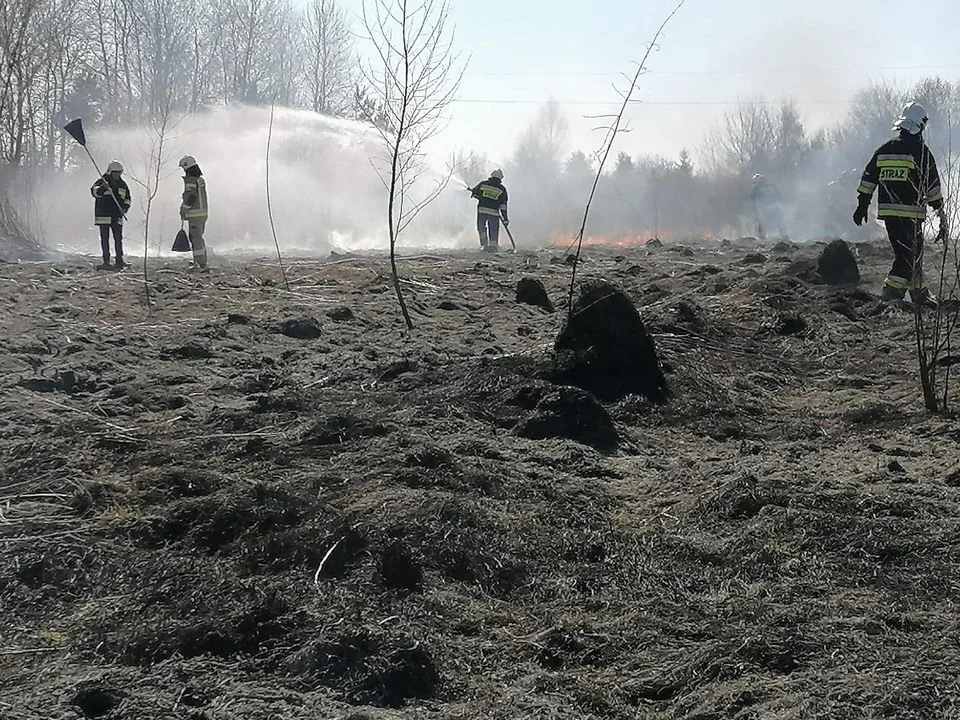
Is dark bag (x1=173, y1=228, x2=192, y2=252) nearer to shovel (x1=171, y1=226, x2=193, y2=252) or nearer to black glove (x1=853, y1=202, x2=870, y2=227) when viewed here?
shovel (x1=171, y1=226, x2=193, y2=252)

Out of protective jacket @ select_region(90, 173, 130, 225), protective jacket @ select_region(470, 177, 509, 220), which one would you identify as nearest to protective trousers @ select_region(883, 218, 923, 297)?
protective jacket @ select_region(90, 173, 130, 225)

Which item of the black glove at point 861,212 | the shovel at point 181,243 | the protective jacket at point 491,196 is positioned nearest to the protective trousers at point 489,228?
the protective jacket at point 491,196

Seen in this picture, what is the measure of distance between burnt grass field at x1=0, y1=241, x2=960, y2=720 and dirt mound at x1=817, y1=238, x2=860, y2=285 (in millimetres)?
3458

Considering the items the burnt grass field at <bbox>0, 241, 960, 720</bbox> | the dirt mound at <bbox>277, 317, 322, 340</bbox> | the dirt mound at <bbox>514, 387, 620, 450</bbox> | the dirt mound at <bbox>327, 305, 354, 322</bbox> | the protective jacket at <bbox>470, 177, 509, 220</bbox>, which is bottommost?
the burnt grass field at <bbox>0, 241, 960, 720</bbox>

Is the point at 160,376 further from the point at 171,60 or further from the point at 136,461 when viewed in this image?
the point at 171,60

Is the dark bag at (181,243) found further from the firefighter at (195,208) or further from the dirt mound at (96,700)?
the dirt mound at (96,700)

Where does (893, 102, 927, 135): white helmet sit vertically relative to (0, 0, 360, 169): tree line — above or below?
below

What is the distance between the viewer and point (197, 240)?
16.3 metres

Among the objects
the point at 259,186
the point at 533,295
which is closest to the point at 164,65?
the point at 259,186

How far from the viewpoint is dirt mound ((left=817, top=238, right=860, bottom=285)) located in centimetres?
1156

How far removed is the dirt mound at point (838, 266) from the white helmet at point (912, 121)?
1.93 metres

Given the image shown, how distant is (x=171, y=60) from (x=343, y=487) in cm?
5012

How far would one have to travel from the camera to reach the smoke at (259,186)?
32.2 meters

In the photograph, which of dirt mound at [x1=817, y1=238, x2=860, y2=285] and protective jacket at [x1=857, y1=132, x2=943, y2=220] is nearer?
protective jacket at [x1=857, y1=132, x2=943, y2=220]
